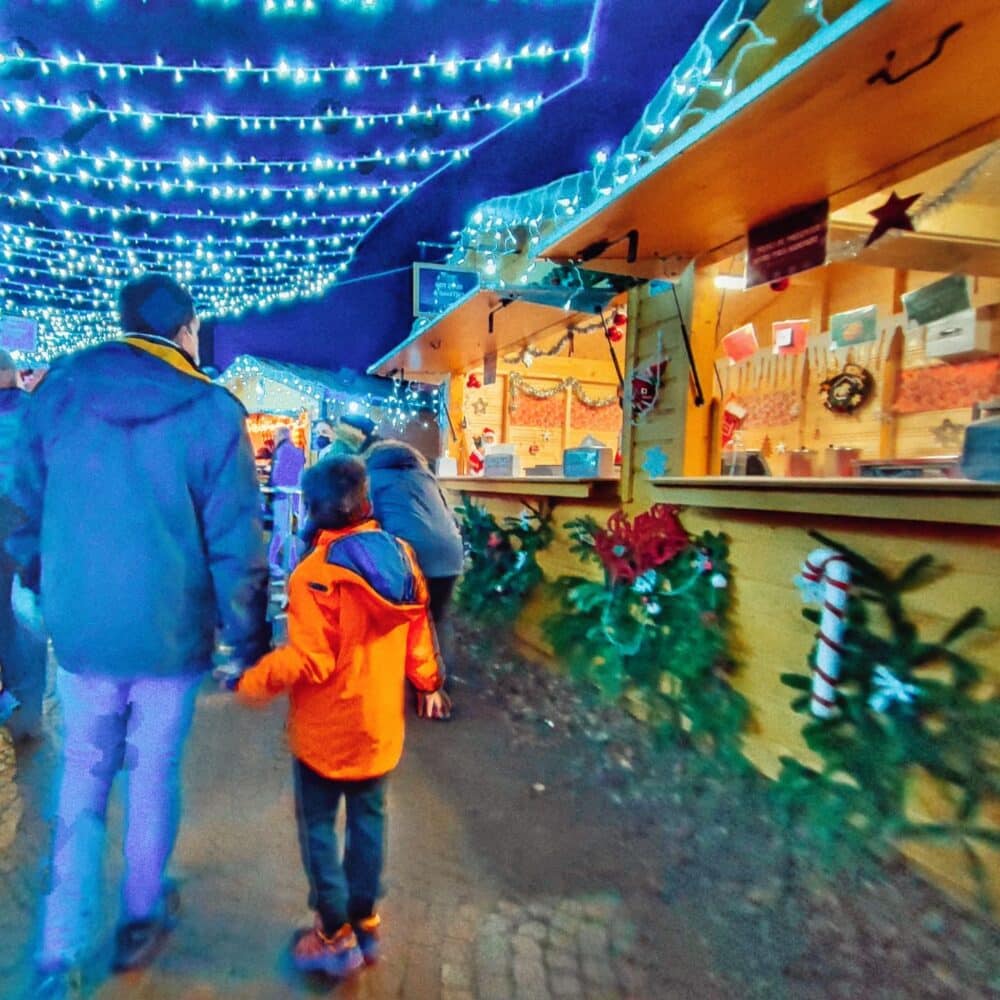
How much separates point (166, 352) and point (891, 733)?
2967 mm

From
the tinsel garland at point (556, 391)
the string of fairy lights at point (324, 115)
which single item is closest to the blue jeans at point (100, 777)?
the string of fairy lights at point (324, 115)

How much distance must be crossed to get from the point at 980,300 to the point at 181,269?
12.3 metres

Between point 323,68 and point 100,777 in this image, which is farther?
point 323,68

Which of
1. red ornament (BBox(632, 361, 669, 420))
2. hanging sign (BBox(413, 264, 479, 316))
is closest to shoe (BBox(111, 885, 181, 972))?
red ornament (BBox(632, 361, 669, 420))

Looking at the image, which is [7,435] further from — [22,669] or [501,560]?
[501,560]

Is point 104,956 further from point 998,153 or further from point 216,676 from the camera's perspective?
point 998,153

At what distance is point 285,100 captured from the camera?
6.69 metres

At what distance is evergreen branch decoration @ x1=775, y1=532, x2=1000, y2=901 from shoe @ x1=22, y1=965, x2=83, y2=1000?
9.05 feet

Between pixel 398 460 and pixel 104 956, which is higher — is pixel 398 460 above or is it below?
above

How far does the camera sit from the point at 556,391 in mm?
9883

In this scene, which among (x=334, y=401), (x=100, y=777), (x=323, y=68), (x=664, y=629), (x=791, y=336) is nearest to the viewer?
(x=100, y=777)

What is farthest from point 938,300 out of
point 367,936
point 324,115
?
point 324,115

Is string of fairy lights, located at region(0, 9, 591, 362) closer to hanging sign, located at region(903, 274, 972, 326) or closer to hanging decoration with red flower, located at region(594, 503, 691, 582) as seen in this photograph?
hanging sign, located at region(903, 274, 972, 326)

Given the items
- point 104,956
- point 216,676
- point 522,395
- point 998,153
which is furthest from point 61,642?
point 522,395
